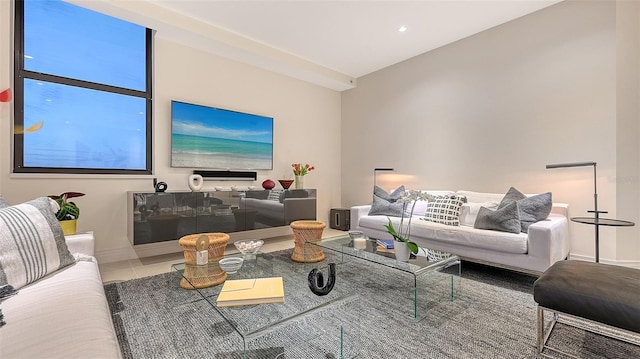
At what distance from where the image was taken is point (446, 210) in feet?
10.3

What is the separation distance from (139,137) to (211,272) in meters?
2.55

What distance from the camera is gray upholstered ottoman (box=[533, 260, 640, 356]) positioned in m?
1.23

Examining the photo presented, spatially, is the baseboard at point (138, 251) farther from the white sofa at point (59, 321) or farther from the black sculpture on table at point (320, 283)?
the black sculpture on table at point (320, 283)

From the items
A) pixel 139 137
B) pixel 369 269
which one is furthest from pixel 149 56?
pixel 369 269

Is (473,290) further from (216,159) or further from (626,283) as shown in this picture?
(216,159)

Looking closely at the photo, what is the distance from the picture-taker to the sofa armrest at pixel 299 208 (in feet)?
13.6

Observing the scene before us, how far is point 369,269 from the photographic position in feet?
9.02

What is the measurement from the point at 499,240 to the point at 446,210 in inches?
27.4

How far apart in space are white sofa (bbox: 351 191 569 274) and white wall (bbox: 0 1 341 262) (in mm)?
2193

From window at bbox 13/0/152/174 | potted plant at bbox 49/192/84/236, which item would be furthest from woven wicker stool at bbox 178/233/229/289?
window at bbox 13/0/152/174

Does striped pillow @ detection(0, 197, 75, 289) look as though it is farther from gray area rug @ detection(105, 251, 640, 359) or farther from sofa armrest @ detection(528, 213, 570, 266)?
sofa armrest @ detection(528, 213, 570, 266)

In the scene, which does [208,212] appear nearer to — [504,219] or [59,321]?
[59,321]

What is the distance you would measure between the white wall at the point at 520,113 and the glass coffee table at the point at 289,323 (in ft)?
9.52

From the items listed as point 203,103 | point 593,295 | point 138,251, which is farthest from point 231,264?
point 203,103
